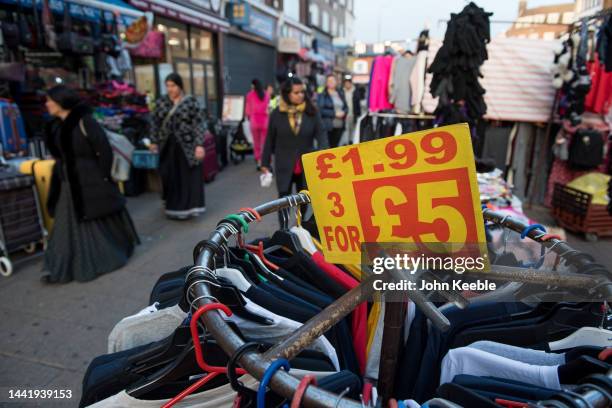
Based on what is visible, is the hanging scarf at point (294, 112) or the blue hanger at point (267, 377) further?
the hanging scarf at point (294, 112)

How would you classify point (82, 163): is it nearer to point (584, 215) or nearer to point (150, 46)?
point (584, 215)

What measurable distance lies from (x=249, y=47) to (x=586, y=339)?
1519 centimetres

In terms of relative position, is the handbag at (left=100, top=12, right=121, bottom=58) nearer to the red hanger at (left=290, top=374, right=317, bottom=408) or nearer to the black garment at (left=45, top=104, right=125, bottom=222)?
the black garment at (left=45, top=104, right=125, bottom=222)

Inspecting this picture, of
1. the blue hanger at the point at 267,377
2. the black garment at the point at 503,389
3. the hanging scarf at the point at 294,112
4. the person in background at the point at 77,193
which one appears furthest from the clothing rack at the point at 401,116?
the blue hanger at the point at 267,377

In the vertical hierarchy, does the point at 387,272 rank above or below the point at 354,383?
above

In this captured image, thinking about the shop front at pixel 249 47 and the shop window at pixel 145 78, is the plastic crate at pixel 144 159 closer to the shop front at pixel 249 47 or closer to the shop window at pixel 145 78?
the shop window at pixel 145 78

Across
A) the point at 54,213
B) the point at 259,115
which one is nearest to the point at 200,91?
the point at 259,115

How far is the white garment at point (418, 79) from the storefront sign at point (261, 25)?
9.89 m

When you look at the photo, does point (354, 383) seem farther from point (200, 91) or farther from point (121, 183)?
point (200, 91)

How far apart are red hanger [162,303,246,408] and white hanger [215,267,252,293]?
32 centimetres

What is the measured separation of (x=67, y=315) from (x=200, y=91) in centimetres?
953

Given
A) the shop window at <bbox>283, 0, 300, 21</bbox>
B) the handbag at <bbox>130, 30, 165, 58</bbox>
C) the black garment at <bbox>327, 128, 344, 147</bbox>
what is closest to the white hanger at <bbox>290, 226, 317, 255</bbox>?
the black garment at <bbox>327, 128, 344, 147</bbox>

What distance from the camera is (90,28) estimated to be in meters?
6.77

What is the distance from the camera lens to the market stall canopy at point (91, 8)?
5895 mm
